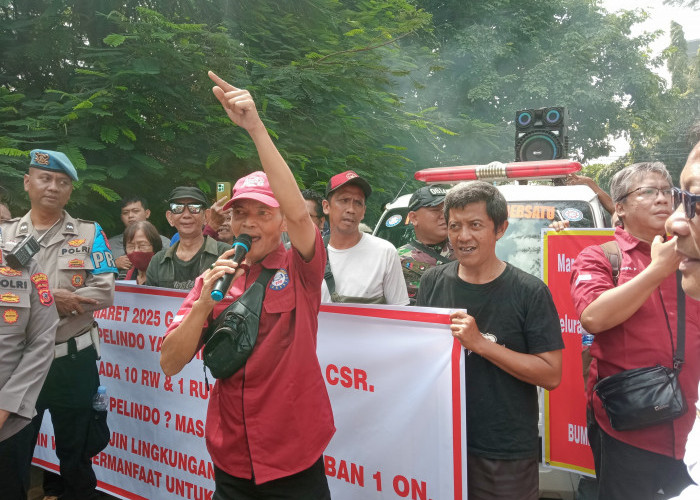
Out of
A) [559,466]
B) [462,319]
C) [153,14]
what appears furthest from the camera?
[153,14]

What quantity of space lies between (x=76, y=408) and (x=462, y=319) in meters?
2.71

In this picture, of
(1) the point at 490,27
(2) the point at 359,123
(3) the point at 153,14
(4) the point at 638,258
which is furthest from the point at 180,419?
(1) the point at 490,27

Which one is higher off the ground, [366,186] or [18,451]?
[366,186]

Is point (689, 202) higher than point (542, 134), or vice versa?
point (542, 134)

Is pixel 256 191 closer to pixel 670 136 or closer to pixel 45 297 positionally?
pixel 45 297

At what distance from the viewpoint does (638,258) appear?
2.83 m

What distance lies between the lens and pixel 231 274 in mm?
2277

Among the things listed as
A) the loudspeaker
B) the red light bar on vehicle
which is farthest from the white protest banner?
the loudspeaker

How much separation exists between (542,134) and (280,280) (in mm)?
6443

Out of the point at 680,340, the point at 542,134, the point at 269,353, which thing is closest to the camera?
the point at 269,353

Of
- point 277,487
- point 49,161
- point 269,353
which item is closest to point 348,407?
point 277,487

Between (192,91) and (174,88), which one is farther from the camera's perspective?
(192,91)

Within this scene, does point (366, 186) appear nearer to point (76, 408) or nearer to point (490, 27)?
point (76, 408)

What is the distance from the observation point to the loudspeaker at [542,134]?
7926 mm
